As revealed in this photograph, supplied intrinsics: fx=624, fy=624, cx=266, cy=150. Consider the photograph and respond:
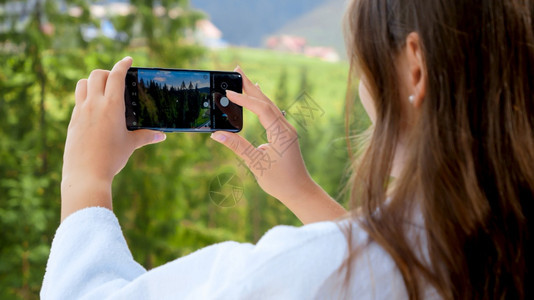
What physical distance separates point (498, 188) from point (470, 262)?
0.16ft

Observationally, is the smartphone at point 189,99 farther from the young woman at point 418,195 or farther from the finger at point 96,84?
the young woman at point 418,195

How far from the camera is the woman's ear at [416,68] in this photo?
0.38 m

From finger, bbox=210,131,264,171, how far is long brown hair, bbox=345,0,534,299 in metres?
0.19

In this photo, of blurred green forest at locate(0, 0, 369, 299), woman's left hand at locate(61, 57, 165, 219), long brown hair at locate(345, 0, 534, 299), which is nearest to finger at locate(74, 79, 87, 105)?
woman's left hand at locate(61, 57, 165, 219)

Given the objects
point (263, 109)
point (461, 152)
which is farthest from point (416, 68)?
point (263, 109)

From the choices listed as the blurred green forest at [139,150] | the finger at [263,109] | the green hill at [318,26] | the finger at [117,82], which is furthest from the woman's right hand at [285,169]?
the green hill at [318,26]

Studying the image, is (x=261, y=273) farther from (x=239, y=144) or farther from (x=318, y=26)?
(x=318, y=26)

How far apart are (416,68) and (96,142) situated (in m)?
0.24

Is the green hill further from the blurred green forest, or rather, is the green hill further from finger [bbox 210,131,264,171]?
finger [bbox 210,131,264,171]

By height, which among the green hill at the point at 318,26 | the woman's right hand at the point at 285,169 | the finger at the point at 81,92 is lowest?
the woman's right hand at the point at 285,169

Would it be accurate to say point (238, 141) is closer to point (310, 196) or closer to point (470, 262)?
point (310, 196)

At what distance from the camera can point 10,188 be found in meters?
2.11

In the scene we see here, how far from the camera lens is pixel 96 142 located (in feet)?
1.55

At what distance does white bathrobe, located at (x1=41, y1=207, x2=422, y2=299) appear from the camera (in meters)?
0.35
